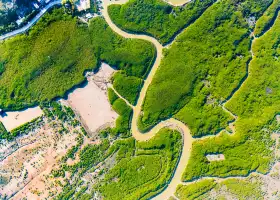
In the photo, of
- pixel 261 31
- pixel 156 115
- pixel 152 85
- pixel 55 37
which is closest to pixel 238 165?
pixel 156 115

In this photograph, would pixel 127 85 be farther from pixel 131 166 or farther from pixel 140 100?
pixel 131 166

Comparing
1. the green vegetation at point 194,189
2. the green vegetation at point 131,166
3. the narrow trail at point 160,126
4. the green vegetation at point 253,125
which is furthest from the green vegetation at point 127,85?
the green vegetation at point 194,189

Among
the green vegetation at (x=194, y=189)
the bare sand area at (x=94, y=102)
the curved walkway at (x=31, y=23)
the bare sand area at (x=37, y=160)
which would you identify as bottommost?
the green vegetation at (x=194, y=189)

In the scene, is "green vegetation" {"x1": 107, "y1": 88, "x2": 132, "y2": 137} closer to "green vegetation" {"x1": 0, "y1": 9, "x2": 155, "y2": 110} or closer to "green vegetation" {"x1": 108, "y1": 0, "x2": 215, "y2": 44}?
"green vegetation" {"x1": 0, "y1": 9, "x2": 155, "y2": 110}

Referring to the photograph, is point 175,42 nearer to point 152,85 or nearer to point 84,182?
point 152,85

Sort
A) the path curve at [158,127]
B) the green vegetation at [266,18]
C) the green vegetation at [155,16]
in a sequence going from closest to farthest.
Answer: the green vegetation at [155,16]
the green vegetation at [266,18]
the path curve at [158,127]

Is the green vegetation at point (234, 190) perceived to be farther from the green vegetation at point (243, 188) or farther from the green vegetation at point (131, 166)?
the green vegetation at point (131, 166)
